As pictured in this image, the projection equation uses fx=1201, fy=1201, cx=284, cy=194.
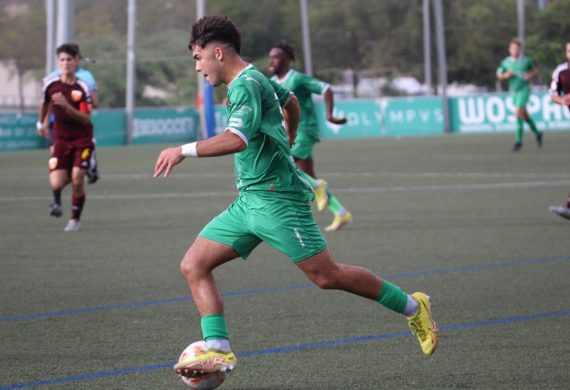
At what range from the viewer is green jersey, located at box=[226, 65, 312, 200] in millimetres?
5910

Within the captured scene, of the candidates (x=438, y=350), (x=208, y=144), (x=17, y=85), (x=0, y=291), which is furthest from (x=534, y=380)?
(x=17, y=85)

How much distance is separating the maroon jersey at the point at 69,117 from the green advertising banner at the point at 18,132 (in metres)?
20.4

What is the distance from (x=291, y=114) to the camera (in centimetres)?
694

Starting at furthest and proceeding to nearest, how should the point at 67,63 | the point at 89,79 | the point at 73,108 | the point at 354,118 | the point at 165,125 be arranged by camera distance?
the point at 354,118, the point at 165,125, the point at 89,79, the point at 67,63, the point at 73,108

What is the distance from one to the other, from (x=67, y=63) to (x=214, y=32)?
25.3 feet

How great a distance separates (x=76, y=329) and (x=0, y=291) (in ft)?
6.09

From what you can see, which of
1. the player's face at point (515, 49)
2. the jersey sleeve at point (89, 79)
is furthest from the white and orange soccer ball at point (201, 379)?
the player's face at point (515, 49)

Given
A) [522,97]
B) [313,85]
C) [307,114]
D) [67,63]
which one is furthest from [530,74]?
[67,63]

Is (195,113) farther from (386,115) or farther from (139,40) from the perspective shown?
(386,115)

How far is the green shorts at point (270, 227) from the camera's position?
602 cm

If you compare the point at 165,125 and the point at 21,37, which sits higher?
the point at 21,37

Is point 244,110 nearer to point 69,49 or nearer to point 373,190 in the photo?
point 69,49

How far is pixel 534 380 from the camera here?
236 inches

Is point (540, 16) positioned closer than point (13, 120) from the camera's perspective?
No
